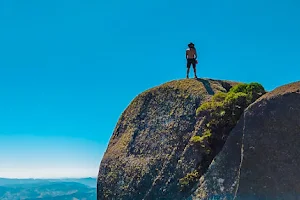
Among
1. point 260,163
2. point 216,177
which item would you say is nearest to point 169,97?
point 216,177

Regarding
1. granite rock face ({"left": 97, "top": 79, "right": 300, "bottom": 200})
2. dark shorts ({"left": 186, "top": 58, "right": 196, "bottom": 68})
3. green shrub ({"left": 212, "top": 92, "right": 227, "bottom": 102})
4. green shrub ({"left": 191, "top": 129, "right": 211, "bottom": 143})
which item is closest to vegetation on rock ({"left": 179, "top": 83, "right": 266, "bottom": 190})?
green shrub ({"left": 191, "top": 129, "right": 211, "bottom": 143})

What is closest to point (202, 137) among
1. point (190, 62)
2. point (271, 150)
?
point (271, 150)

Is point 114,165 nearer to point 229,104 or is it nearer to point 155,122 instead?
point 155,122

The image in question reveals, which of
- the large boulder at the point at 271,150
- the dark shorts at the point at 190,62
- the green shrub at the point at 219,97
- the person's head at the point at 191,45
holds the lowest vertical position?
the large boulder at the point at 271,150

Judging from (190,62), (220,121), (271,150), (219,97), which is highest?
(190,62)

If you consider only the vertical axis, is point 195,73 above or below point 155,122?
above

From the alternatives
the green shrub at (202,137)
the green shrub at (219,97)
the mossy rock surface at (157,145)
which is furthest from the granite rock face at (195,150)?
the green shrub at (219,97)

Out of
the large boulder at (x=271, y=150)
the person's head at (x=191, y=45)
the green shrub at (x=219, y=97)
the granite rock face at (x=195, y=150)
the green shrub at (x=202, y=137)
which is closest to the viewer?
the large boulder at (x=271, y=150)

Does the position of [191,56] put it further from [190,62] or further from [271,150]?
[271,150]

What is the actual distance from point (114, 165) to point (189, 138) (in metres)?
7.33

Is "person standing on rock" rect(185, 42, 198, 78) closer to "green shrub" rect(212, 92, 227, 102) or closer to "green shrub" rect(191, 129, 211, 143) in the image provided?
"green shrub" rect(212, 92, 227, 102)

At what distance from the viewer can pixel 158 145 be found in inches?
1155

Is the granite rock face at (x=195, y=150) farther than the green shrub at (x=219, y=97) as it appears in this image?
No

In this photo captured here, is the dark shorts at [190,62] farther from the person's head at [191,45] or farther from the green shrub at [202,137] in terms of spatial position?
the green shrub at [202,137]
